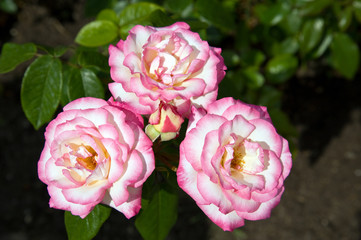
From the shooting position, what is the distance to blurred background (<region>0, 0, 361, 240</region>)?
5.14ft

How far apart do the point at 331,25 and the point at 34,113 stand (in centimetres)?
124

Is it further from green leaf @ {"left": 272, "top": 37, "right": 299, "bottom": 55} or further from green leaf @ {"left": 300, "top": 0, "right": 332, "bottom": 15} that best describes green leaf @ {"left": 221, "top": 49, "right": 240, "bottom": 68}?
green leaf @ {"left": 300, "top": 0, "right": 332, "bottom": 15}

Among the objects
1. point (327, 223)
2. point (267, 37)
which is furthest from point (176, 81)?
point (327, 223)

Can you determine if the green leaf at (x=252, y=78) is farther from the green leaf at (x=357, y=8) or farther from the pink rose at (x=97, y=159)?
the pink rose at (x=97, y=159)

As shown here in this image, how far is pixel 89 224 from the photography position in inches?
31.2

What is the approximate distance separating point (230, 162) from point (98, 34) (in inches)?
23.5

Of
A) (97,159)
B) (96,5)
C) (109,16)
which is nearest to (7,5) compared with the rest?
(96,5)

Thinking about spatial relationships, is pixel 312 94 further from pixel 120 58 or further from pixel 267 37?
pixel 120 58

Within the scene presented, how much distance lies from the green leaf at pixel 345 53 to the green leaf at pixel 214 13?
22.2 inches

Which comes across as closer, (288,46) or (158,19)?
(158,19)

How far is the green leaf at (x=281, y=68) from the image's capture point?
1589 millimetres

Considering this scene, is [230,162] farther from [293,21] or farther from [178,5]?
[293,21]

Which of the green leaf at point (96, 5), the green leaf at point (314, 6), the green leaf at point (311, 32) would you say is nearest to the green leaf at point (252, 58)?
the green leaf at point (311, 32)

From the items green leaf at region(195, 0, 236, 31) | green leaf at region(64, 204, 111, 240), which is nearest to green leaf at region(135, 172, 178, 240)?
green leaf at region(64, 204, 111, 240)
